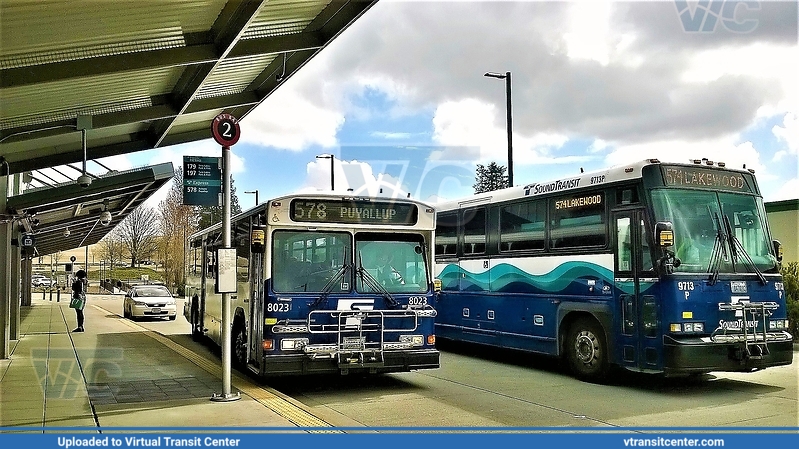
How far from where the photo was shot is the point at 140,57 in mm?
9797

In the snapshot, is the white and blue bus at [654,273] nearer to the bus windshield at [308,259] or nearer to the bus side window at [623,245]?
the bus side window at [623,245]

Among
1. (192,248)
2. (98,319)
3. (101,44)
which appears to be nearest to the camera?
(101,44)

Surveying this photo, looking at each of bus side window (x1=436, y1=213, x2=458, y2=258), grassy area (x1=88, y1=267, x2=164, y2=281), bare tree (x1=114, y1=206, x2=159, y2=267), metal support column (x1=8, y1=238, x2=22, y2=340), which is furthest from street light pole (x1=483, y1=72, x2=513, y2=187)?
bare tree (x1=114, y1=206, x2=159, y2=267)

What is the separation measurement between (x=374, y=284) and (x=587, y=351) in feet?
11.5

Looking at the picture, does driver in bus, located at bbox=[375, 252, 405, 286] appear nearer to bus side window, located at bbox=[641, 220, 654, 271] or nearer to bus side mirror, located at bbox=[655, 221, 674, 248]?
bus side window, located at bbox=[641, 220, 654, 271]

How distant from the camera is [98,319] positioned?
2714 cm

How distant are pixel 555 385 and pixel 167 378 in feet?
20.0

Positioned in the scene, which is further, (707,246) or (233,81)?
(233,81)

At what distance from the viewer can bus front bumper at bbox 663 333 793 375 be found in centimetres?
970

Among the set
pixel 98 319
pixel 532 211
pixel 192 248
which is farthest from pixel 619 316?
pixel 98 319

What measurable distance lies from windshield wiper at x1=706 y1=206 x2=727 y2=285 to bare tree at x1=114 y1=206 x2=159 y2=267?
76.9 meters

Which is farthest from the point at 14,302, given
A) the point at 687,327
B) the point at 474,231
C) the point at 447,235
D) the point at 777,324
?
the point at 777,324
